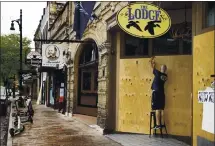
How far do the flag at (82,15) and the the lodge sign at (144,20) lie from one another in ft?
16.5

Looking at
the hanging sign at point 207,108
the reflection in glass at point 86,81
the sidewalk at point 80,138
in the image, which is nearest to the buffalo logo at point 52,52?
the reflection in glass at point 86,81

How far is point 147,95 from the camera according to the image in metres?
10.8

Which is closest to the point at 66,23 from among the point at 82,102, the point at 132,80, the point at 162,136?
the point at 82,102

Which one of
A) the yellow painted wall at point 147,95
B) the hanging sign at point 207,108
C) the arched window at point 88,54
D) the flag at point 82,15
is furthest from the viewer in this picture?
the arched window at point 88,54

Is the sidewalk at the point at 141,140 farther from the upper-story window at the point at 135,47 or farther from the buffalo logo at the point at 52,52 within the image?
the buffalo logo at the point at 52,52

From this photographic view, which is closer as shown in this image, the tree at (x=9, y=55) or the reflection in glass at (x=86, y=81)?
the reflection in glass at (x=86, y=81)

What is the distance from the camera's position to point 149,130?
10.6 m

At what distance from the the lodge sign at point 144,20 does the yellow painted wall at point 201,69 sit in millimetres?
891

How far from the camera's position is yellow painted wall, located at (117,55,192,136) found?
10094 millimetres

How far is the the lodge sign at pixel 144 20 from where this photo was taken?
782cm

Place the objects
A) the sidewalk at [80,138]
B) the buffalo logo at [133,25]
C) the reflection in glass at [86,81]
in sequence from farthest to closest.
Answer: the reflection in glass at [86,81] < the sidewalk at [80,138] < the buffalo logo at [133,25]

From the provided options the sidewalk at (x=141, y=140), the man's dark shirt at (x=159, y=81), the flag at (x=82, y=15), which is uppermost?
the flag at (x=82, y=15)

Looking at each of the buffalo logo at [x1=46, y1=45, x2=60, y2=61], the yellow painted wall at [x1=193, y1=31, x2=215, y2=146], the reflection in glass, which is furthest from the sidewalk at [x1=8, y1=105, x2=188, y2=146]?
the buffalo logo at [x1=46, y1=45, x2=60, y2=61]

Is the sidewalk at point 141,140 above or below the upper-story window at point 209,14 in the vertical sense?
below
